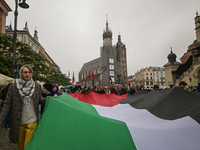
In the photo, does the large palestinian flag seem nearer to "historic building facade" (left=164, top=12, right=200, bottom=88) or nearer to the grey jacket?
the grey jacket

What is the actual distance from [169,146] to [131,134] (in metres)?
0.58

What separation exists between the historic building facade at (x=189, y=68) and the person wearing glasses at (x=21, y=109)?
18.1m

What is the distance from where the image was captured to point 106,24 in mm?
95125

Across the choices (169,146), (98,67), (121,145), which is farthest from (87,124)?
(98,67)

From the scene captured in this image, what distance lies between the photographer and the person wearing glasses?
248 centimetres

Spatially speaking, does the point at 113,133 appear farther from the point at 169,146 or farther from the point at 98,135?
the point at 169,146

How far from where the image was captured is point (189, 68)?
88.8 ft

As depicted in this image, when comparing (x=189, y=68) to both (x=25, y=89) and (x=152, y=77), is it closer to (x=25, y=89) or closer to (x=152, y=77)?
(x=25, y=89)

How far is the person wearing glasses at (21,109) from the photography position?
2.48 metres

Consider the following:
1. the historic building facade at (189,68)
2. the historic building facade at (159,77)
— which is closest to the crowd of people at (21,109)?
the historic building facade at (189,68)

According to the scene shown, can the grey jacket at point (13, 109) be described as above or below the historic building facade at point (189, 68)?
below

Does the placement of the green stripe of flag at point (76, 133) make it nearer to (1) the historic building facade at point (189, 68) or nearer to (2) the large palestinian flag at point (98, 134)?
(2) the large palestinian flag at point (98, 134)

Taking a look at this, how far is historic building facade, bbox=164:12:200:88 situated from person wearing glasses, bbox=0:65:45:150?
18106 mm

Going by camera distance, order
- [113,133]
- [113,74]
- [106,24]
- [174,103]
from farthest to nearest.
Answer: [106,24]
[113,74]
[174,103]
[113,133]
